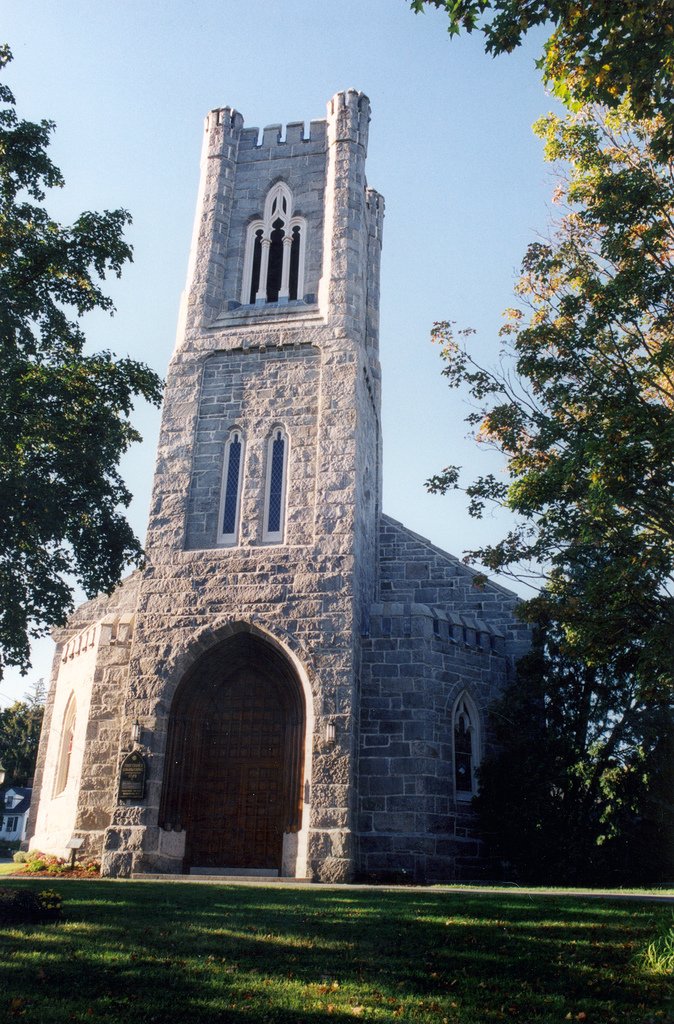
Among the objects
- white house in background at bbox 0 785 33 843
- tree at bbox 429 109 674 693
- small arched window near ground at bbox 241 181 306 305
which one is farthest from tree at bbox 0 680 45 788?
tree at bbox 429 109 674 693

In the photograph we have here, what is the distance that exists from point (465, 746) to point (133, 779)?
666 cm

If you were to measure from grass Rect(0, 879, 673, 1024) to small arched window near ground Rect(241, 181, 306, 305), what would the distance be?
15.1 metres

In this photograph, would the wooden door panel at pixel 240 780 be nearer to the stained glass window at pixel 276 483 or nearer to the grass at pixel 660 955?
the stained glass window at pixel 276 483

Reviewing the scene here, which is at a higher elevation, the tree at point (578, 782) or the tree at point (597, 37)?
the tree at point (597, 37)

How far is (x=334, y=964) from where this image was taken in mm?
7797

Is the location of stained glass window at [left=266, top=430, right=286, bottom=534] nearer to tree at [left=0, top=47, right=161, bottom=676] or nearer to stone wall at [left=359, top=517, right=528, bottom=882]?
stone wall at [left=359, top=517, right=528, bottom=882]

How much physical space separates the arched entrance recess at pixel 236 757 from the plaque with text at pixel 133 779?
17.8 inches

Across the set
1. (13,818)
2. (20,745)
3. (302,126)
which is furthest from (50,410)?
(13,818)

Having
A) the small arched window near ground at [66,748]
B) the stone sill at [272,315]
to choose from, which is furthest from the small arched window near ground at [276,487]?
the small arched window near ground at [66,748]

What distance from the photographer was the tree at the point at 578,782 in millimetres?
16984

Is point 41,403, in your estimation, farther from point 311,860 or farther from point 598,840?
point 598,840

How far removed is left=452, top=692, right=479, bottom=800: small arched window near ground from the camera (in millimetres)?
18312

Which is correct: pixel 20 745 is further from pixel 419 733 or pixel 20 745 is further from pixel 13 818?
pixel 419 733

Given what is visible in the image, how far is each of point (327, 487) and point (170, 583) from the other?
3.83 meters
